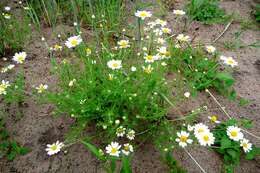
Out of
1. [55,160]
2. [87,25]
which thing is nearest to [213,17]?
[87,25]

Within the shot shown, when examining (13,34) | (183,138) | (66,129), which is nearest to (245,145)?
(183,138)

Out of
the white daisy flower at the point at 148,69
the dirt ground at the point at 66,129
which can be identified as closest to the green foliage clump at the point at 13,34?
the dirt ground at the point at 66,129

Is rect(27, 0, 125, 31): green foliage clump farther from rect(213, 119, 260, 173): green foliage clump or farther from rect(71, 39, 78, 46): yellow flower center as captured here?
rect(213, 119, 260, 173): green foliage clump

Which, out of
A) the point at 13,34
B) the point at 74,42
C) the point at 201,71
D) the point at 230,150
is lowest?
the point at 230,150

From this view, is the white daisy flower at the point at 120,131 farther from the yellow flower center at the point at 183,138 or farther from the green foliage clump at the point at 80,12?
the green foliage clump at the point at 80,12

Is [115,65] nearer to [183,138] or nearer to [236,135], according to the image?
[183,138]

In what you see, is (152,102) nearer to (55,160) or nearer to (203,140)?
(203,140)
